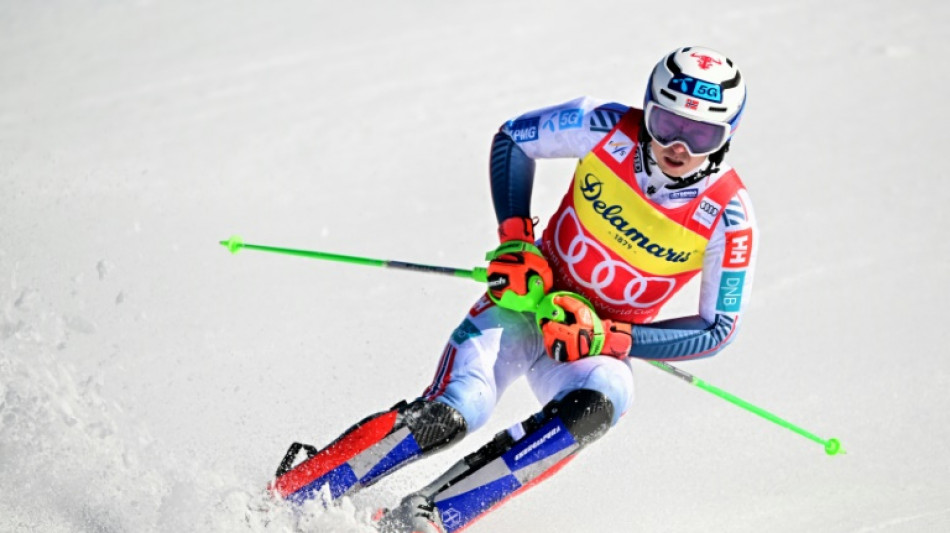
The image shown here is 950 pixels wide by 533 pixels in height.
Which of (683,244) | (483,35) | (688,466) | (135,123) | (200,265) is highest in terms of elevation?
(483,35)

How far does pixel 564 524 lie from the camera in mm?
4309

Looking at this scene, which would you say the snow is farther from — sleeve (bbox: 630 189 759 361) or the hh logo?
the hh logo

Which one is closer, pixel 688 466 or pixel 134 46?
pixel 688 466

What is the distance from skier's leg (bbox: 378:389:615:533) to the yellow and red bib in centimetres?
58

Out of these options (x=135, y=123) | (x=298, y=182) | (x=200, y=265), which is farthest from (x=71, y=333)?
(x=135, y=123)

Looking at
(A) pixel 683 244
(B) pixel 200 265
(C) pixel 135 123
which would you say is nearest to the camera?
(A) pixel 683 244

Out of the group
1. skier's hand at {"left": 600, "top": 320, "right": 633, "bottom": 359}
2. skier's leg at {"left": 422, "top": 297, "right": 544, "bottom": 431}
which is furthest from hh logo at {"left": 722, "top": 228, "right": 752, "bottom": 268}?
skier's leg at {"left": 422, "top": 297, "right": 544, "bottom": 431}

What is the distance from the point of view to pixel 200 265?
19.6 feet

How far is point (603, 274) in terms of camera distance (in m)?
4.18

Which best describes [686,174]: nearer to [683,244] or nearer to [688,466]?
[683,244]

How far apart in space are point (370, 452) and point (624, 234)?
4.02 ft

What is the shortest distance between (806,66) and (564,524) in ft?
18.2

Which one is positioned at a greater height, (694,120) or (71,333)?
(694,120)

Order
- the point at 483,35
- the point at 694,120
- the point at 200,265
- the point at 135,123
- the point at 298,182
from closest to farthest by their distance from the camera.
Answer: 1. the point at 694,120
2. the point at 200,265
3. the point at 298,182
4. the point at 135,123
5. the point at 483,35
